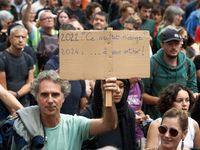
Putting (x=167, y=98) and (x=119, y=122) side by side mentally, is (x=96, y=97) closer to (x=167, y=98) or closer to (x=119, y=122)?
(x=119, y=122)

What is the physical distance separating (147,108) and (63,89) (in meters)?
2.46

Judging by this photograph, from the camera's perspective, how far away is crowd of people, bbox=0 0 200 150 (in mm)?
3660

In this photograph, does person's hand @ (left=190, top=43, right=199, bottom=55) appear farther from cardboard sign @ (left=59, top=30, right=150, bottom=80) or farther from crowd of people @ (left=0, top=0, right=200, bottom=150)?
cardboard sign @ (left=59, top=30, right=150, bottom=80)

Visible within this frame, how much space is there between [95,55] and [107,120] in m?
0.56

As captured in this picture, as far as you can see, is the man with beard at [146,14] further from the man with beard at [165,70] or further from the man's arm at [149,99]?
the man's arm at [149,99]

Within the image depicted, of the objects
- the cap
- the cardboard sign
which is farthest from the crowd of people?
the cardboard sign

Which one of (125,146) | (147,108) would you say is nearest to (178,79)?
(147,108)

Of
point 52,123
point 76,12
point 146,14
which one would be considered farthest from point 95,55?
point 76,12

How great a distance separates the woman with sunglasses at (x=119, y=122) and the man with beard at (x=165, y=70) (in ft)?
4.56

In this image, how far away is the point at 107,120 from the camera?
356 cm

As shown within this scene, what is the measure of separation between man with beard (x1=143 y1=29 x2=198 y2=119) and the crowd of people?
0.01m

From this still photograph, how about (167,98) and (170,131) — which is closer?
(170,131)

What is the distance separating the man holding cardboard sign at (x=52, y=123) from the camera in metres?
3.54

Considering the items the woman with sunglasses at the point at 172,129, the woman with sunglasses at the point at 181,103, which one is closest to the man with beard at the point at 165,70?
the woman with sunglasses at the point at 181,103
